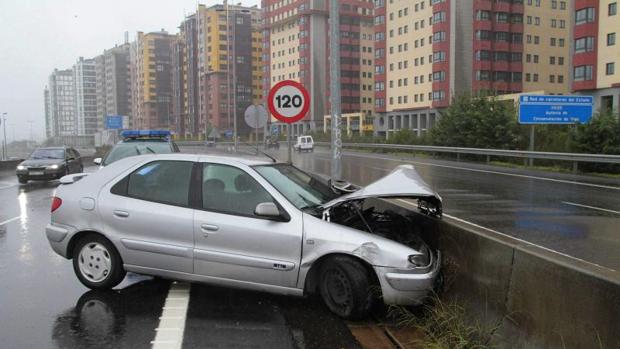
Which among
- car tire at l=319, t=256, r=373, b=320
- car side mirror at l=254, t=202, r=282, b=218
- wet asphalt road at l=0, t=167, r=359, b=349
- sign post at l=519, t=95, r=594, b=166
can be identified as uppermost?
sign post at l=519, t=95, r=594, b=166

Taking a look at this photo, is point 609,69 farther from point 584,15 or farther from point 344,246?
point 344,246

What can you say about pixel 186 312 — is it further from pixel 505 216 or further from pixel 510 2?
pixel 510 2

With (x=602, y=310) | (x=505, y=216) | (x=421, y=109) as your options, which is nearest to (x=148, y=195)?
(x=602, y=310)

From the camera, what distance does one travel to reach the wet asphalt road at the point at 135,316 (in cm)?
446

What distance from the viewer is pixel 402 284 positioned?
4750 millimetres

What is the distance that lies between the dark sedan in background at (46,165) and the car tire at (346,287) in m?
18.6

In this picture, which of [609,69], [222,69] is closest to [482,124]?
[609,69]

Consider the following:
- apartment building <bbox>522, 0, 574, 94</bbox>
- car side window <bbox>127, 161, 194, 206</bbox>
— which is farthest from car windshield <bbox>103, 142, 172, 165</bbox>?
apartment building <bbox>522, 0, 574, 94</bbox>

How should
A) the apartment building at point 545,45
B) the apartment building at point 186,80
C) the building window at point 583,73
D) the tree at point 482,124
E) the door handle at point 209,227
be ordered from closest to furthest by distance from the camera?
the door handle at point 209,227
the tree at point 482,124
the building window at point 583,73
the apartment building at point 545,45
the apartment building at point 186,80

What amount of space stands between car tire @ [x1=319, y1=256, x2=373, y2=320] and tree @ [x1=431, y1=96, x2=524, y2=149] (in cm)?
2591

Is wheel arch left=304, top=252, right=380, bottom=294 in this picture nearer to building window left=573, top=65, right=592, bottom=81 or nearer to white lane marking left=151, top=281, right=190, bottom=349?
white lane marking left=151, top=281, right=190, bottom=349

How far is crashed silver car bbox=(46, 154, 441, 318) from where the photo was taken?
4875mm

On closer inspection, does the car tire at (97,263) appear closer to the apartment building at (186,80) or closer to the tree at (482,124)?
the tree at (482,124)

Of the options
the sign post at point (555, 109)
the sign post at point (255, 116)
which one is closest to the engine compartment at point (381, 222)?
the sign post at point (255, 116)
